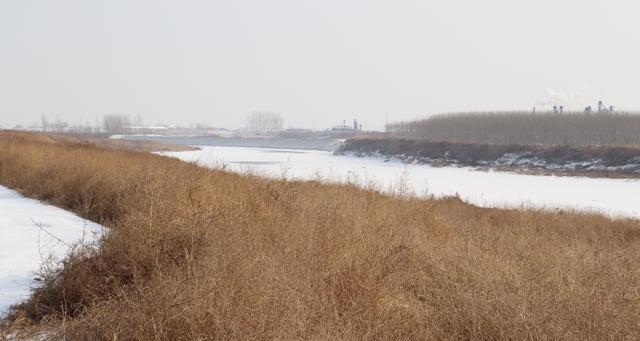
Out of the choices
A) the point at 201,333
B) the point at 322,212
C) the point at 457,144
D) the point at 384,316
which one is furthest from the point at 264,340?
the point at 457,144

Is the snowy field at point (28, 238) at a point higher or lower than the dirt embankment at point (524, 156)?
higher

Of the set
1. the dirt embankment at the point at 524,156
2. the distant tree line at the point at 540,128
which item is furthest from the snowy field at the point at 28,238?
the distant tree line at the point at 540,128

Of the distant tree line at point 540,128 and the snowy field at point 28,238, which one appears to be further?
the distant tree line at point 540,128

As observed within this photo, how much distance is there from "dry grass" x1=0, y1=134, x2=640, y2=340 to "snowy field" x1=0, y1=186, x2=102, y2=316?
0.44 metres

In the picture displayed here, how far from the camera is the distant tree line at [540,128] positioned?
2197 inches

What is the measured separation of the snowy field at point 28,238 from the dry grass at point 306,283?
17.4 inches

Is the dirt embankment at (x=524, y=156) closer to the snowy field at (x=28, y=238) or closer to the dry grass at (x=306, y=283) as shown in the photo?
the dry grass at (x=306, y=283)

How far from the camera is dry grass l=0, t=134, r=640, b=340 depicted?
3.38 m

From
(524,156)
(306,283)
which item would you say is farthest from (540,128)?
(306,283)

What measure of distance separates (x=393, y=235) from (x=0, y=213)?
19.1 feet

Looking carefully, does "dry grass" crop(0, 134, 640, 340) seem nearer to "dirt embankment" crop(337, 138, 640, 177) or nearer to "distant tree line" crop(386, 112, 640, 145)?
"dirt embankment" crop(337, 138, 640, 177)

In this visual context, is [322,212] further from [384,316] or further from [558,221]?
[558,221]

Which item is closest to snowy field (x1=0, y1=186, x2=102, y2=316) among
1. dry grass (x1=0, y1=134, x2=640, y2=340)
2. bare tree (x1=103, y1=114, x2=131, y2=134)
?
dry grass (x1=0, y1=134, x2=640, y2=340)

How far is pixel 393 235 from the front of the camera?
6.47m
